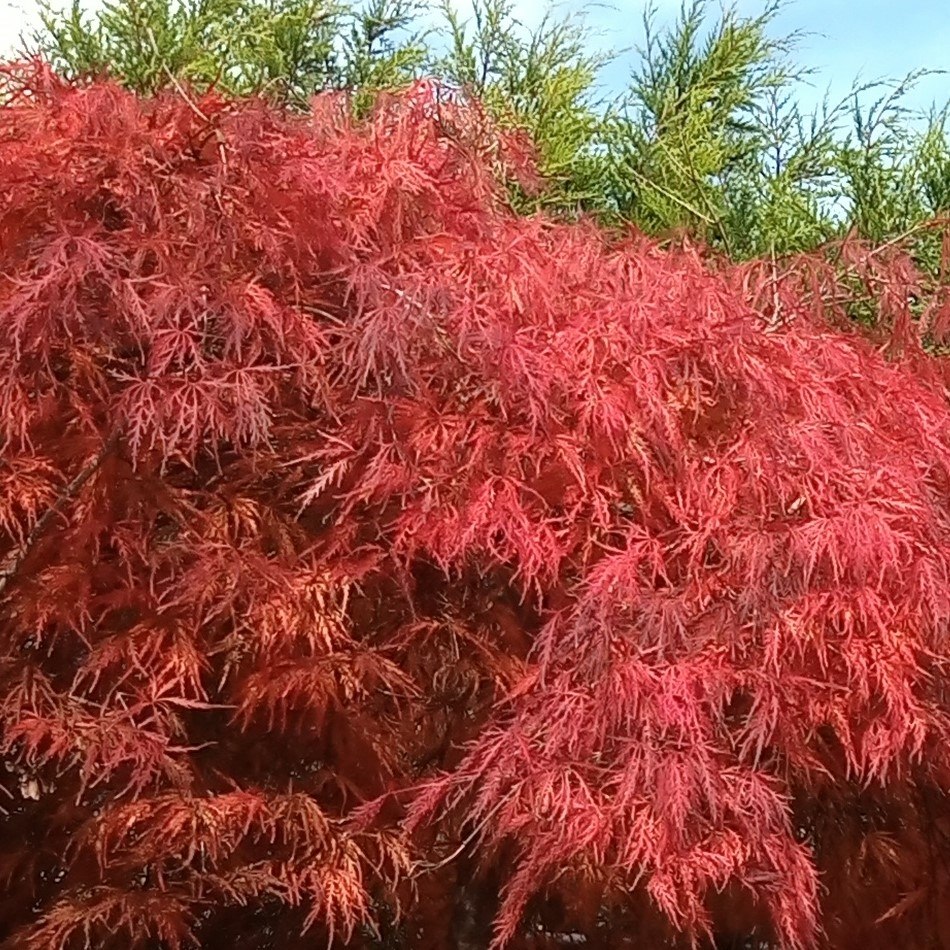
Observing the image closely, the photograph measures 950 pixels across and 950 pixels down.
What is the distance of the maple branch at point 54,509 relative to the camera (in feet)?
5.48

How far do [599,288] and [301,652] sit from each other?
2.27 ft

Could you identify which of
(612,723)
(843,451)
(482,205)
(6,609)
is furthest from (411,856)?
(482,205)

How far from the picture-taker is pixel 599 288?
6.40 feet

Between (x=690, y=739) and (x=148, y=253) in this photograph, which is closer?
(x=690, y=739)

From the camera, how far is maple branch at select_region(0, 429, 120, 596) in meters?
1.67

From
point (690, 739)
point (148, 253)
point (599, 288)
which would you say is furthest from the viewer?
point (599, 288)

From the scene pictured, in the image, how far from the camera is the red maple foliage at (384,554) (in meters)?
1.62

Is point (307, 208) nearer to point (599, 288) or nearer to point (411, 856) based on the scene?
point (599, 288)

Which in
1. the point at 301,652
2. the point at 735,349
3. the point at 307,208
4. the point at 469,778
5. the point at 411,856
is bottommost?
the point at 411,856

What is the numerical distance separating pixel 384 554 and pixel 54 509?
0.42 metres

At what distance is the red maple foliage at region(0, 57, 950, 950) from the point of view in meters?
1.62

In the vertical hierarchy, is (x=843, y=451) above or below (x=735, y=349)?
below

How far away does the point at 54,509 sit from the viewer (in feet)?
5.47

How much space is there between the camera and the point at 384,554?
1.73 metres
